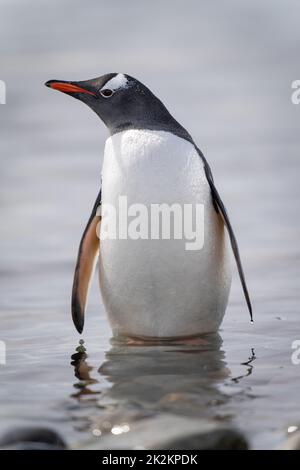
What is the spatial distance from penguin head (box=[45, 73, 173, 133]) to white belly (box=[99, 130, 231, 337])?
0.39 ft

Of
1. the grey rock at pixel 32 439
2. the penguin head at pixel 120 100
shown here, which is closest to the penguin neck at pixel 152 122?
the penguin head at pixel 120 100

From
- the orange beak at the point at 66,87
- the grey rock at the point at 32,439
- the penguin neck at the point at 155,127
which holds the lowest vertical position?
the grey rock at the point at 32,439

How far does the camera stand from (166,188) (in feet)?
13.7

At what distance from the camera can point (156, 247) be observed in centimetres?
418

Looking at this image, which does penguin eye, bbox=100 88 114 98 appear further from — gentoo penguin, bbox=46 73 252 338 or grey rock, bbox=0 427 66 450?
grey rock, bbox=0 427 66 450

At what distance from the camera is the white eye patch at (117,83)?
14.8 feet

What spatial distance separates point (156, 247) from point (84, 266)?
470 millimetres

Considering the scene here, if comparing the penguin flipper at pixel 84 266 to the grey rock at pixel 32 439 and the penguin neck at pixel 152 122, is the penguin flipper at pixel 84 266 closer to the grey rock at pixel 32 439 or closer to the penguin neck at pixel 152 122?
the penguin neck at pixel 152 122

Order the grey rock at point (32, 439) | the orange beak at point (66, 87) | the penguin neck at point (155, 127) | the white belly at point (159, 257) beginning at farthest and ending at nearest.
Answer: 1. the orange beak at point (66, 87)
2. the penguin neck at point (155, 127)
3. the white belly at point (159, 257)
4. the grey rock at point (32, 439)

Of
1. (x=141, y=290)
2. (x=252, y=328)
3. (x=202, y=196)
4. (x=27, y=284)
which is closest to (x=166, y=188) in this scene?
(x=202, y=196)

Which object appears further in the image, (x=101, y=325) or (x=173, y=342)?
(x=101, y=325)

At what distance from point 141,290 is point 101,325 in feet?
2.31

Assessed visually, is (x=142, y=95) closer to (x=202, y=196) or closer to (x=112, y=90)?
(x=112, y=90)

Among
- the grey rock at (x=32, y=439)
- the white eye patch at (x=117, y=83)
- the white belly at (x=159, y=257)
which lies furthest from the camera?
the white eye patch at (x=117, y=83)
